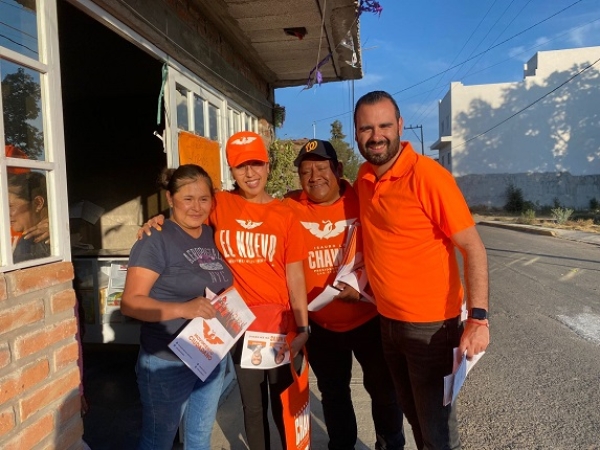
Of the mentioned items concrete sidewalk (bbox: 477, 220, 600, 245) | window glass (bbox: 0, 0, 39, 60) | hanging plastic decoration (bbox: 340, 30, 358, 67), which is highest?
hanging plastic decoration (bbox: 340, 30, 358, 67)

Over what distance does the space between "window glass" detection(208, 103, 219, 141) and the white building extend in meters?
31.3

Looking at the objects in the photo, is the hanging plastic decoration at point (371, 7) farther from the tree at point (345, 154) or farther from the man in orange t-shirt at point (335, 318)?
the tree at point (345, 154)

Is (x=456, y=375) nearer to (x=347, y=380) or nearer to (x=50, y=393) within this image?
(x=347, y=380)

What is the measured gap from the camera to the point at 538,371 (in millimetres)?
4219

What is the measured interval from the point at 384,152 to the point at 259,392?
1479 mm

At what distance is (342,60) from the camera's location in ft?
17.2

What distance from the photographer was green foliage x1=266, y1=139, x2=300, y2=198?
5.97 metres

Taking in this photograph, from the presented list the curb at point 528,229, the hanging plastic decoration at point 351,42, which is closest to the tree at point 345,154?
the curb at point 528,229

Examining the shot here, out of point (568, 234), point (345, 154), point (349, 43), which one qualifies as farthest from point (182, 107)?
point (345, 154)

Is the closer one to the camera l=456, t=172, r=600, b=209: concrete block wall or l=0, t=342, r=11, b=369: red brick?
l=0, t=342, r=11, b=369: red brick

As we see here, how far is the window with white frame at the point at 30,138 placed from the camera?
1.64 metres

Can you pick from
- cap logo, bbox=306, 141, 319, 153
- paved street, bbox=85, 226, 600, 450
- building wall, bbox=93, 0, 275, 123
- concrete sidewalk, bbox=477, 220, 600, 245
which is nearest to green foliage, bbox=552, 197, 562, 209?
concrete sidewalk, bbox=477, 220, 600, 245

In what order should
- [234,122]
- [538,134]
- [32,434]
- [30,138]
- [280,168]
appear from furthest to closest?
[538,134]
[280,168]
[234,122]
[30,138]
[32,434]

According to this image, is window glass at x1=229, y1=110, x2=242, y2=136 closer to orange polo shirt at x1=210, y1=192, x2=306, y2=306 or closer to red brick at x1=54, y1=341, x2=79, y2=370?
orange polo shirt at x1=210, y1=192, x2=306, y2=306
